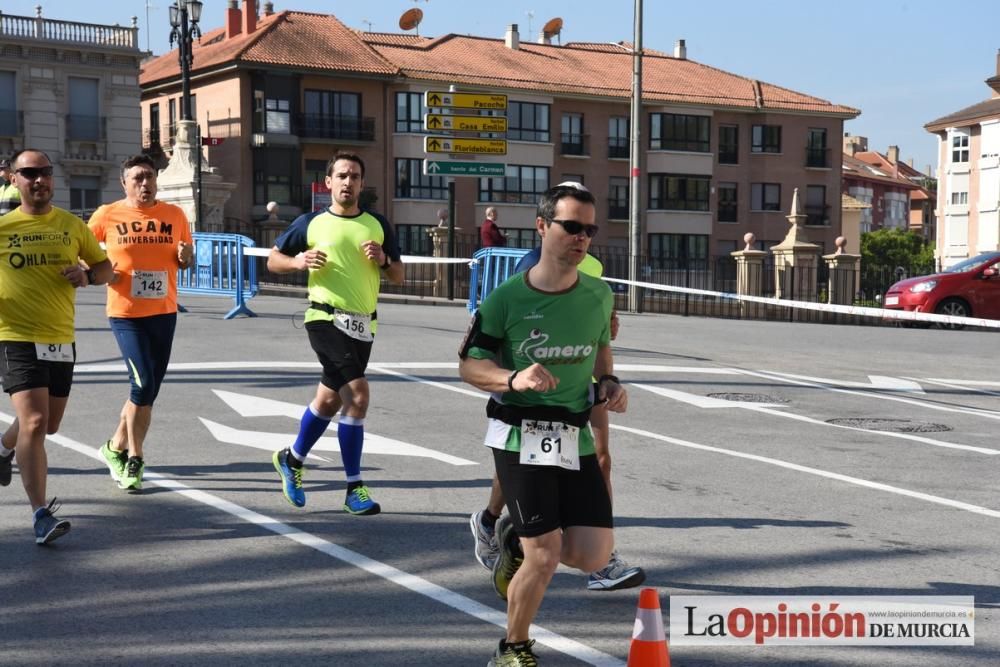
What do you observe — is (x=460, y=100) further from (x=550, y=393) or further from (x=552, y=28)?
(x=552, y=28)

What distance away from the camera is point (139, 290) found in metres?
8.08

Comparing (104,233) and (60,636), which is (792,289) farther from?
(60,636)

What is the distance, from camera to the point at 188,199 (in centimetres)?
3525

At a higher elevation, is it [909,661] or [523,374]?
[523,374]

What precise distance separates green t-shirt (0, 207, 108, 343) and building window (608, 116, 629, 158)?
63.2 meters

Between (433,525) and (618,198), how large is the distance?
63.3 meters

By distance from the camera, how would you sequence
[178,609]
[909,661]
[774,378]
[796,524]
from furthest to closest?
1. [774,378]
2. [796,524]
3. [178,609]
4. [909,661]

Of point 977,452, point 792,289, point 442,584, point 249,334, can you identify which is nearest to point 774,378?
point 977,452

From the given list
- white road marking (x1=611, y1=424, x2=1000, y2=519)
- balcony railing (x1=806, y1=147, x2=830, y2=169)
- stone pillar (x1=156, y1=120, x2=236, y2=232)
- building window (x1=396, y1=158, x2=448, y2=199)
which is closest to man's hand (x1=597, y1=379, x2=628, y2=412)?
white road marking (x1=611, y1=424, x2=1000, y2=519)

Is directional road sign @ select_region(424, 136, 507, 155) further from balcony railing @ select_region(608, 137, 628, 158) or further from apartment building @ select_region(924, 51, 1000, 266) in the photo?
apartment building @ select_region(924, 51, 1000, 266)

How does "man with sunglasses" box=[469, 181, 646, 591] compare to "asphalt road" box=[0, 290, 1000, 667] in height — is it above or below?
above

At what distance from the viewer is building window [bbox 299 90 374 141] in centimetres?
6175

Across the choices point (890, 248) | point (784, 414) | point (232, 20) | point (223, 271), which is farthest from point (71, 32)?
point (890, 248)

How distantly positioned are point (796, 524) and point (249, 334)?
11593 mm
